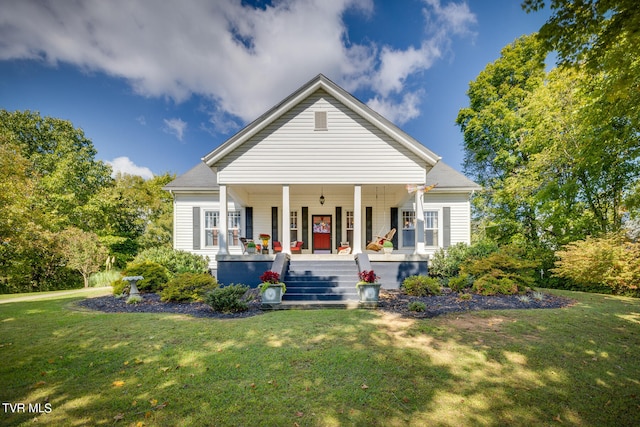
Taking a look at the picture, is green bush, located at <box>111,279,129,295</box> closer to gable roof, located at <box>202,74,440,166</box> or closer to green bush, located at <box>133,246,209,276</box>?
green bush, located at <box>133,246,209,276</box>

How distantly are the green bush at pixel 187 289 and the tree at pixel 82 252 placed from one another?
9479 millimetres

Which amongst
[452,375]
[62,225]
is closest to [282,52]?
[452,375]

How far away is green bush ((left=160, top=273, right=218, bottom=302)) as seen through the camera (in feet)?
26.2

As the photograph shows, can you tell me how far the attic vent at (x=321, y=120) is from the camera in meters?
10.5

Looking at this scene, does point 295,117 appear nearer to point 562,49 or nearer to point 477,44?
point 562,49

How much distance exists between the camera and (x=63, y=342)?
184 inches

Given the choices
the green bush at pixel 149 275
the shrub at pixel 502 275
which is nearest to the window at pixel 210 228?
the green bush at pixel 149 275

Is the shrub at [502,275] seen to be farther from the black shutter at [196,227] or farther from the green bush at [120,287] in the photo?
the black shutter at [196,227]

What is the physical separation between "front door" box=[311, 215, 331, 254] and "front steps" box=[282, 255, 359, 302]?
3627mm

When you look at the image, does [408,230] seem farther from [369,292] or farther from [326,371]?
[326,371]

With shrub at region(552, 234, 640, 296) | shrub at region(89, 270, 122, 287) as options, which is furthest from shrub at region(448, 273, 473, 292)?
shrub at region(89, 270, 122, 287)

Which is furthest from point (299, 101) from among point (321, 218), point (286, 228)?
point (321, 218)

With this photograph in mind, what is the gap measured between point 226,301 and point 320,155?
6.24 metres

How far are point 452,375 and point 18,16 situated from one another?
44.3 feet
